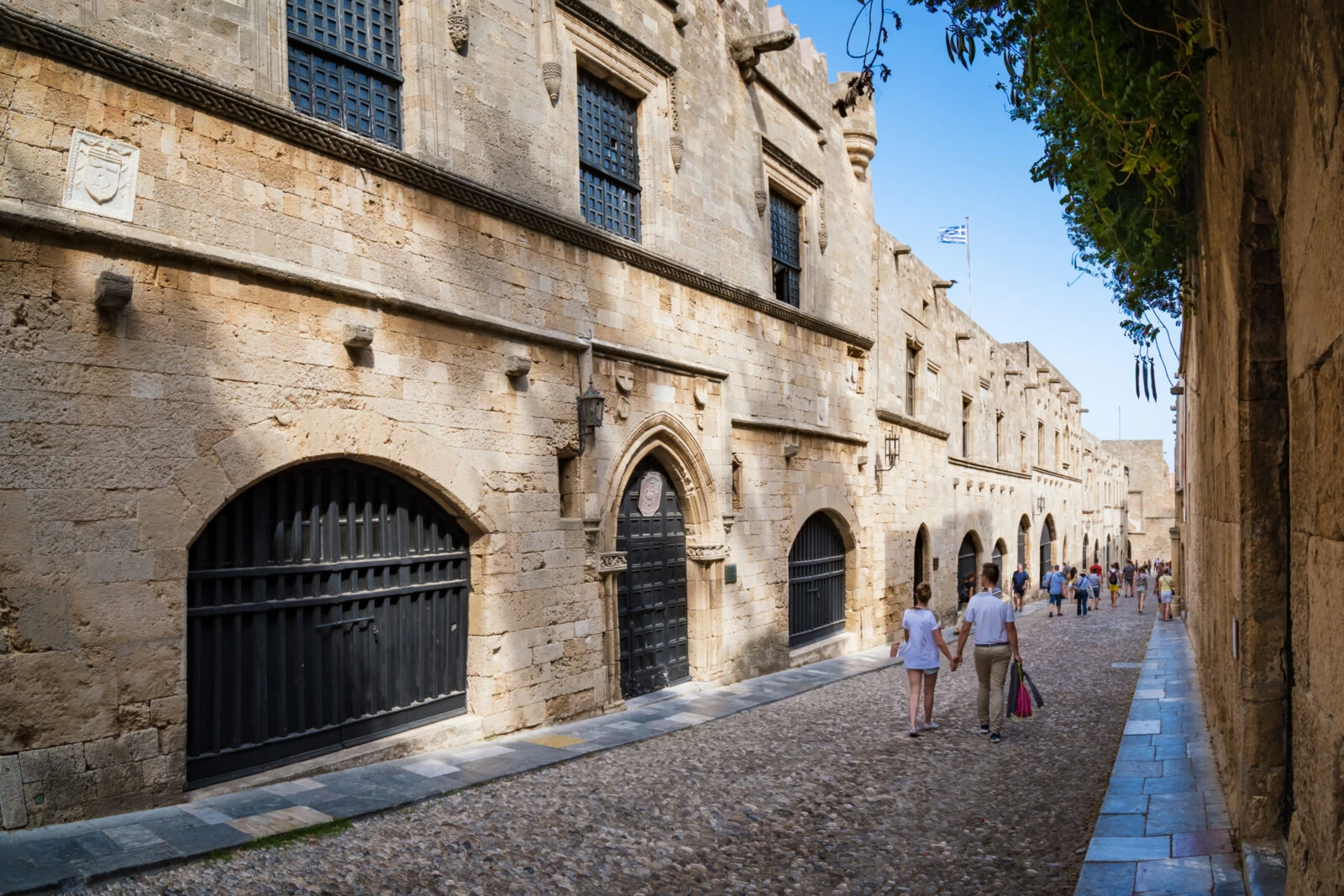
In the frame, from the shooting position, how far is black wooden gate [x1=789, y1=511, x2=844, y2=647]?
13680mm

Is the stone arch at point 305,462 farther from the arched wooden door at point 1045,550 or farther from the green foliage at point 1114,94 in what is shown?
the arched wooden door at point 1045,550

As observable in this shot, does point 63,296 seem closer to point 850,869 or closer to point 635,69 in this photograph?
point 850,869

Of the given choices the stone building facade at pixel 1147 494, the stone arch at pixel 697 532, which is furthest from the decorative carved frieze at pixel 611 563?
the stone building facade at pixel 1147 494

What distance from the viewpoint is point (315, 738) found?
6746mm

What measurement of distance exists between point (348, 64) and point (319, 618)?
4.14 metres

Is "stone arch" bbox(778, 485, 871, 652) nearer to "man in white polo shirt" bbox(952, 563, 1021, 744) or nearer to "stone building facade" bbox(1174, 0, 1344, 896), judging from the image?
"man in white polo shirt" bbox(952, 563, 1021, 744)

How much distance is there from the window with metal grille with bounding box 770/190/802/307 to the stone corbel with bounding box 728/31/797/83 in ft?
6.30

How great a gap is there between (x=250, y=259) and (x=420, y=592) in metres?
2.85

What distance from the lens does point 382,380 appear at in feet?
23.5

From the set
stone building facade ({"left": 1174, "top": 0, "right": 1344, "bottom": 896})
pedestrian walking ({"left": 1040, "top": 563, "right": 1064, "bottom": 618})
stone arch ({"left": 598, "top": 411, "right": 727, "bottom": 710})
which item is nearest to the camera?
stone building facade ({"left": 1174, "top": 0, "right": 1344, "bottom": 896})

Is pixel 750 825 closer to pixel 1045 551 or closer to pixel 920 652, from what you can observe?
pixel 920 652

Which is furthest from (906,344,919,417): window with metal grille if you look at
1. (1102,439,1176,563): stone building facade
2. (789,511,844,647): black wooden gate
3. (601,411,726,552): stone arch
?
(1102,439,1176,563): stone building facade

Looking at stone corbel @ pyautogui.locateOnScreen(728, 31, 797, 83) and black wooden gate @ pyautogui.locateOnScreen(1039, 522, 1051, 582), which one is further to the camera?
black wooden gate @ pyautogui.locateOnScreen(1039, 522, 1051, 582)

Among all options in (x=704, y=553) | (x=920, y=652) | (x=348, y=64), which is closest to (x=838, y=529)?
(x=704, y=553)
